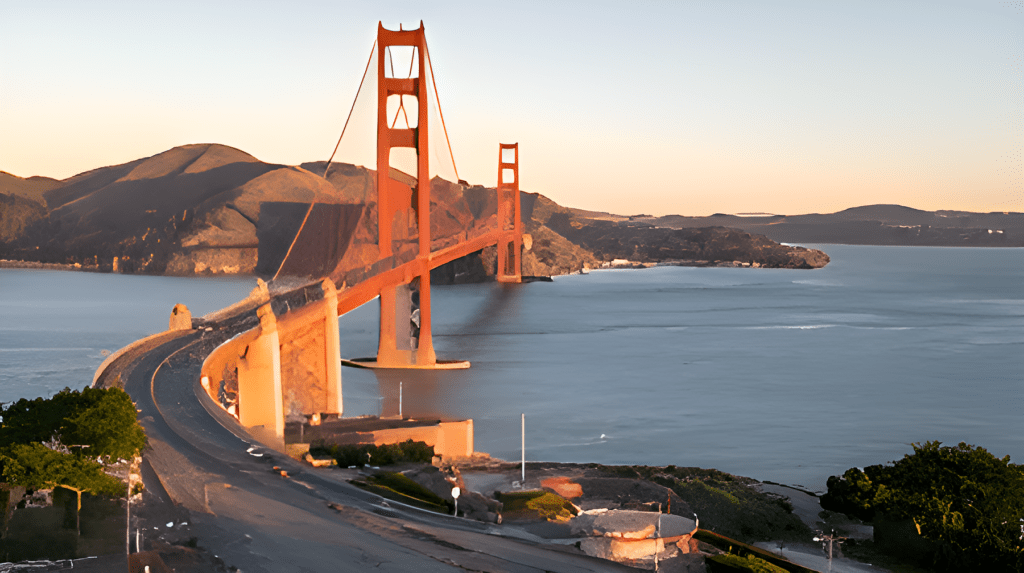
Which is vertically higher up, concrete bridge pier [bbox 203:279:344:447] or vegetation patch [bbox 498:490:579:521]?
concrete bridge pier [bbox 203:279:344:447]

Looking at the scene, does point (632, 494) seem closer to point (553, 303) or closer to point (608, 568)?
point (608, 568)

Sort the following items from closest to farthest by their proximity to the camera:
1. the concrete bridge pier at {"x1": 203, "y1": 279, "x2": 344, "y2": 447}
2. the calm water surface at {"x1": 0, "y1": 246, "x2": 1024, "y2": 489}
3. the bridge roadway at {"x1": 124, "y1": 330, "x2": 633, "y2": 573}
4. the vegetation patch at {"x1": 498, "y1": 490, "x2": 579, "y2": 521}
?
the bridge roadway at {"x1": 124, "y1": 330, "x2": 633, "y2": 573}
the vegetation patch at {"x1": 498, "y1": 490, "x2": 579, "y2": 521}
the concrete bridge pier at {"x1": 203, "y1": 279, "x2": 344, "y2": 447}
the calm water surface at {"x1": 0, "y1": 246, "x2": 1024, "y2": 489}

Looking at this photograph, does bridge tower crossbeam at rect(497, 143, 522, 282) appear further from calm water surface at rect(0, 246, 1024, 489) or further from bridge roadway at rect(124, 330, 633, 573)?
bridge roadway at rect(124, 330, 633, 573)

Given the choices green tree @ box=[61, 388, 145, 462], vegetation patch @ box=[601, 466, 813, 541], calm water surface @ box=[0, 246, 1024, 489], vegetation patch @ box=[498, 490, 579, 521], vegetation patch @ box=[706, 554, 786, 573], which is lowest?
calm water surface @ box=[0, 246, 1024, 489]

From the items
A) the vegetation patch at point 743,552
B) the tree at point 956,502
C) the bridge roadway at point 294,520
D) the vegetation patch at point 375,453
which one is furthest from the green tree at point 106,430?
the tree at point 956,502

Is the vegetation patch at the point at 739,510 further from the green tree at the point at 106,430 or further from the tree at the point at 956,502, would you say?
the green tree at the point at 106,430

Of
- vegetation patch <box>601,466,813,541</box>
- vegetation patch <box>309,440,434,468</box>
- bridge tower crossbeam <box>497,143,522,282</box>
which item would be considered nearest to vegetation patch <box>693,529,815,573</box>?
vegetation patch <box>601,466,813,541</box>
